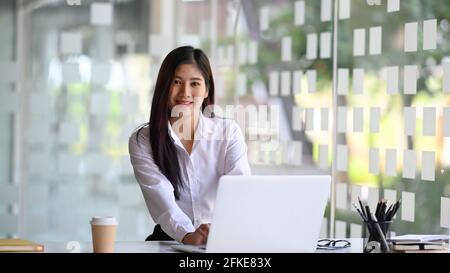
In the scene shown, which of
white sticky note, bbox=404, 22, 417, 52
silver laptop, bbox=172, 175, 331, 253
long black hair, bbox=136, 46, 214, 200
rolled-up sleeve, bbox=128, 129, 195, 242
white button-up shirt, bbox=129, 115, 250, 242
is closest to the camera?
silver laptop, bbox=172, 175, 331, 253

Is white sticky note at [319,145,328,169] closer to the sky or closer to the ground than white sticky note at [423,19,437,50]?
closer to the ground

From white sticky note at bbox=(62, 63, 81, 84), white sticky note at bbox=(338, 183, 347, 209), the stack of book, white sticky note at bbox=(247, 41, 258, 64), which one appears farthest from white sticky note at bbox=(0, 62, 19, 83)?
the stack of book

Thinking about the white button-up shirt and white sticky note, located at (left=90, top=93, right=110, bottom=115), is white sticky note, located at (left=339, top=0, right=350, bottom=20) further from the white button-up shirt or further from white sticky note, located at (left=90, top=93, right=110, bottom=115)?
the white button-up shirt

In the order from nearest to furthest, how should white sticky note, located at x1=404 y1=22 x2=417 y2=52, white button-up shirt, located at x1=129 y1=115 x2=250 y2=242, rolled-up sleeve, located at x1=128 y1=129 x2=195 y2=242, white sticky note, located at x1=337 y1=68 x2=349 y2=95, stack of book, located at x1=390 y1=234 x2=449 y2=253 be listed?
stack of book, located at x1=390 y1=234 x2=449 y2=253
rolled-up sleeve, located at x1=128 y1=129 x2=195 y2=242
white button-up shirt, located at x1=129 y1=115 x2=250 y2=242
white sticky note, located at x1=404 y1=22 x2=417 y2=52
white sticky note, located at x1=337 y1=68 x2=349 y2=95

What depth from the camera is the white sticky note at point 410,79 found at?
496 centimetres

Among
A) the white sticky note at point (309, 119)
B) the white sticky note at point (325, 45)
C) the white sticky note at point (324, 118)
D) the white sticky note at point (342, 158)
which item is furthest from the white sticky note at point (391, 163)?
the white sticky note at point (325, 45)

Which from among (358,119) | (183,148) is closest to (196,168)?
(183,148)

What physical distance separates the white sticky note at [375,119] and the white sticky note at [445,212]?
0.78 m

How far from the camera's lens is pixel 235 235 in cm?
263

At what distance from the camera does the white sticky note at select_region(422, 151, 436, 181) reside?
188 inches

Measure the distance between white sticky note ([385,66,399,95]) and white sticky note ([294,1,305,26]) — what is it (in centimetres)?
89

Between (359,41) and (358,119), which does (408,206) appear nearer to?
(358,119)
